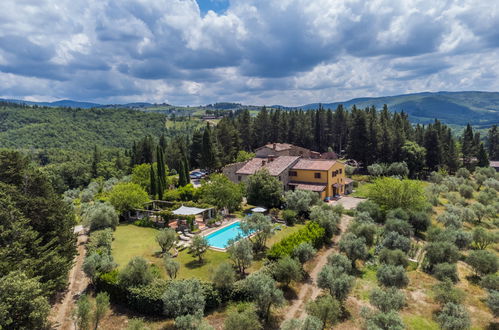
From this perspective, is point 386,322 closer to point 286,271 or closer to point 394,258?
point 286,271

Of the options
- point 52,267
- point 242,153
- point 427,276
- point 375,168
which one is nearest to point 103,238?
point 52,267

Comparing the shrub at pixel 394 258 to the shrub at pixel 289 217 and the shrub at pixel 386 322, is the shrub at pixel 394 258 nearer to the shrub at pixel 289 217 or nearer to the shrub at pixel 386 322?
the shrub at pixel 386 322

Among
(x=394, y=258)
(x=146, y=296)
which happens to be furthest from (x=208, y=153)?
(x=146, y=296)

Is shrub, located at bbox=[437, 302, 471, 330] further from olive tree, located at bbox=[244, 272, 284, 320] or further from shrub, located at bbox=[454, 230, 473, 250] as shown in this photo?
shrub, located at bbox=[454, 230, 473, 250]

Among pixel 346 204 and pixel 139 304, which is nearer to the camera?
pixel 139 304

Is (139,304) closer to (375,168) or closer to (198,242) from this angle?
(198,242)

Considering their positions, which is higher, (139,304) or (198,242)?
(198,242)
